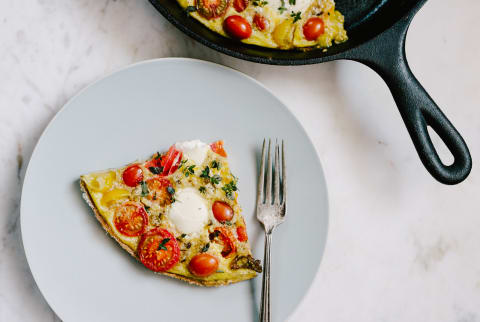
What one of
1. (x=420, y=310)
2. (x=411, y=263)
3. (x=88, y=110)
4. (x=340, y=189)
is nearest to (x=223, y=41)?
(x=88, y=110)

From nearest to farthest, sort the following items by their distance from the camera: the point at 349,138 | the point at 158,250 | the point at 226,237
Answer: the point at 158,250 < the point at 226,237 < the point at 349,138

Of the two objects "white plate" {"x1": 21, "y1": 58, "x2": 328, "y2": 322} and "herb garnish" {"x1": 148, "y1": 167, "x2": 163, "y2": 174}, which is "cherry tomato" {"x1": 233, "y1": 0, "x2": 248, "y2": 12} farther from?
"herb garnish" {"x1": 148, "y1": 167, "x2": 163, "y2": 174}

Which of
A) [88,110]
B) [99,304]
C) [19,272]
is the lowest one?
[99,304]

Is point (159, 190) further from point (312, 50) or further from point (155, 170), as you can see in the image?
point (312, 50)

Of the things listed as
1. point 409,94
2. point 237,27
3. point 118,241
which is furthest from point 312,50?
point 118,241

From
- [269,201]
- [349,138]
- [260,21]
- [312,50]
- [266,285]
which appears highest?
[260,21]

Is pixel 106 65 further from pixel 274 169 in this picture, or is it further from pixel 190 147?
pixel 274 169

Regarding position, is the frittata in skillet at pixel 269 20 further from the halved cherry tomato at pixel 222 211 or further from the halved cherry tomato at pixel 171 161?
the halved cherry tomato at pixel 222 211
